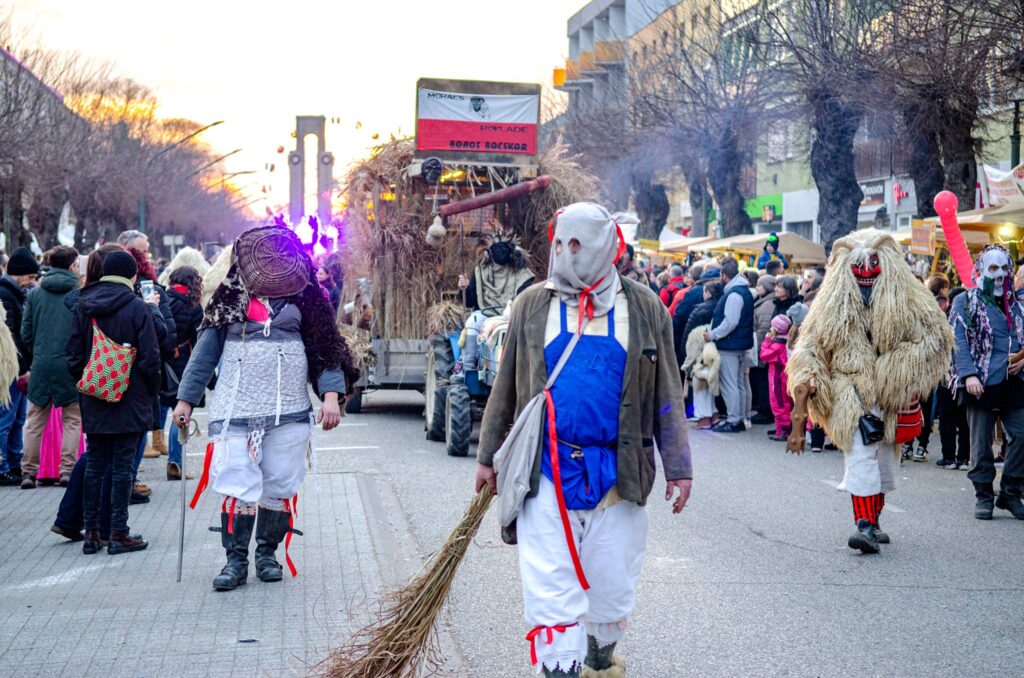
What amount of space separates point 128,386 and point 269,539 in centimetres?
145

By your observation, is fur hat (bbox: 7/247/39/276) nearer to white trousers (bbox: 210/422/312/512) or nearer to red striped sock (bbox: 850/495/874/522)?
white trousers (bbox: 210/422/312/512)

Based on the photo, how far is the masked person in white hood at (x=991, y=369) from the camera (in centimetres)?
899

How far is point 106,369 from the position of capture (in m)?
7.63

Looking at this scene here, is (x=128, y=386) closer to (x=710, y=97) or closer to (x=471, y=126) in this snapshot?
(x=471, y=126)

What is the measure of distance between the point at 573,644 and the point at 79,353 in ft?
14.6

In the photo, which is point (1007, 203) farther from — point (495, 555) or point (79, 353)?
point (79, 353)

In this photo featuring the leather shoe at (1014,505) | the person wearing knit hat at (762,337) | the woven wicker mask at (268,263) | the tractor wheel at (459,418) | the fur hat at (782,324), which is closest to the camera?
the woven wicker mask at (268,263)

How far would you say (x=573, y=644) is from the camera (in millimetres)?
4457

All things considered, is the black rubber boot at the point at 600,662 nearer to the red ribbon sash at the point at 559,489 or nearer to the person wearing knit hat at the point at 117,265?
the red ribbon sash at the point at 559,489

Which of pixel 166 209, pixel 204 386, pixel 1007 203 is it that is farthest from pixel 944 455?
pixel 166 209

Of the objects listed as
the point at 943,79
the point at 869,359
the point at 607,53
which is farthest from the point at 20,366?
the point at 607,53

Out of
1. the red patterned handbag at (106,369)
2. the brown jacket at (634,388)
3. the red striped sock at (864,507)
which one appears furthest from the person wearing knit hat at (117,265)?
the red striped sock at (864,507)

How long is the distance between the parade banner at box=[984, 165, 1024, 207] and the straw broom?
13058 millimetres

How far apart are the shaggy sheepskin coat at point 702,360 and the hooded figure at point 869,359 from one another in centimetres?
696
